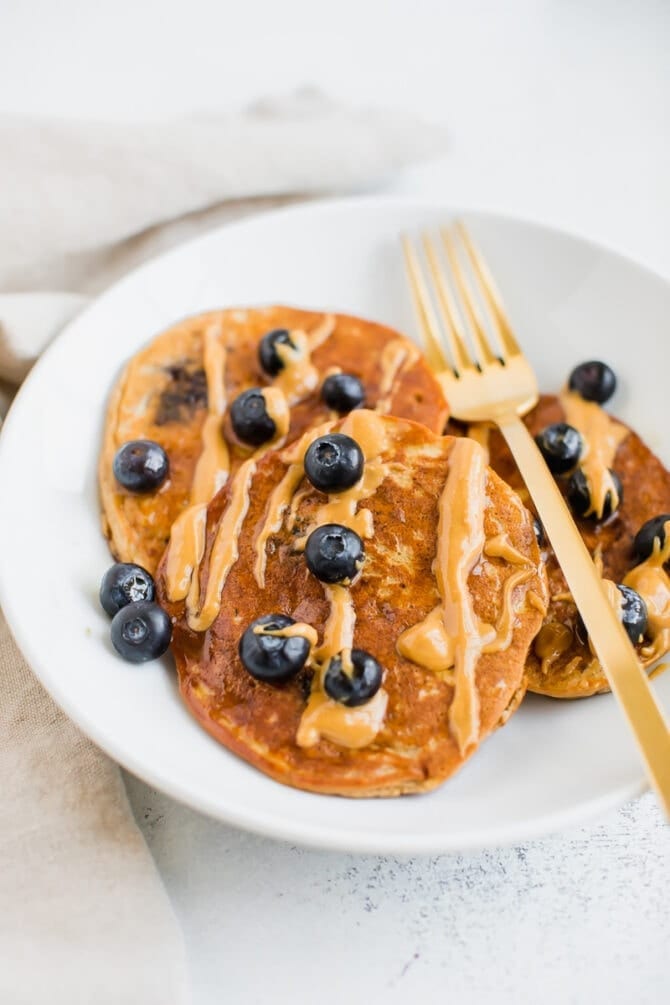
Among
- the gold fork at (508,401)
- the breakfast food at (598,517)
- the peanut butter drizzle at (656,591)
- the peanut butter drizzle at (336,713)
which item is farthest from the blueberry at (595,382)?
the peanut butter drizzle at (336,713)

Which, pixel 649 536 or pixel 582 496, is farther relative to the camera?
pixel 582 496

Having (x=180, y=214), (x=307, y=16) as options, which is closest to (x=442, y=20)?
(x=307, y=16)

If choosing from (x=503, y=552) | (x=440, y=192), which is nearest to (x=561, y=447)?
(x=503, y=552)

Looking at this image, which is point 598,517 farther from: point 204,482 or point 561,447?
point 204,482

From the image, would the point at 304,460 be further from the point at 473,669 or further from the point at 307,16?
the point at 307,16

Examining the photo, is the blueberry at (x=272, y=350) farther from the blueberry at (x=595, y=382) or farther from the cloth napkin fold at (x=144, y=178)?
the blueberry at (x=595, y=382)
